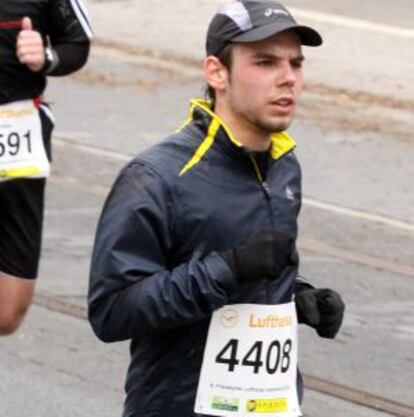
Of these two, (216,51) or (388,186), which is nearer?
(216,51)

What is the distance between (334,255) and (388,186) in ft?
5.75

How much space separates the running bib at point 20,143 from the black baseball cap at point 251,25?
8.63 feet

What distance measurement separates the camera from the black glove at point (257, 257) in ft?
14.6

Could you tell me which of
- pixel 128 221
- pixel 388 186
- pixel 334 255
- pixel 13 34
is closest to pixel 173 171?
pixel 128 221

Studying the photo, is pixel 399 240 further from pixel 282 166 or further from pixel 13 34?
pixel 282 166

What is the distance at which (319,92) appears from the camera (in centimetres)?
1391

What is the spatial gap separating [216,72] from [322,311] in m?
0.76

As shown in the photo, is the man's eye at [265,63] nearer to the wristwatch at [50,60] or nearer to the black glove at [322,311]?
the black glove at [322,311]

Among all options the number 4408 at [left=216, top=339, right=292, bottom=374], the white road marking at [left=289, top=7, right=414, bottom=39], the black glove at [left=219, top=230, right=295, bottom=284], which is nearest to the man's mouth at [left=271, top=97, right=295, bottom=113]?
the black glove at [left=219, top=230, right=295, bottom=284]

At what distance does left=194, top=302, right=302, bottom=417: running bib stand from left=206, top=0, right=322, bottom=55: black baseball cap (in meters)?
0.71

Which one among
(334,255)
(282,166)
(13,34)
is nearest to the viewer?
(282,166)

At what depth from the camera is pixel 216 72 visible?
4625 mm

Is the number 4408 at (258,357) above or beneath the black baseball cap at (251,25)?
beneath

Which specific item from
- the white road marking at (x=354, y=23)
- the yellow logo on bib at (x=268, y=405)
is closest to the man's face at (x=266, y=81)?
the yellow logo on bib at (x=268, y=405)
